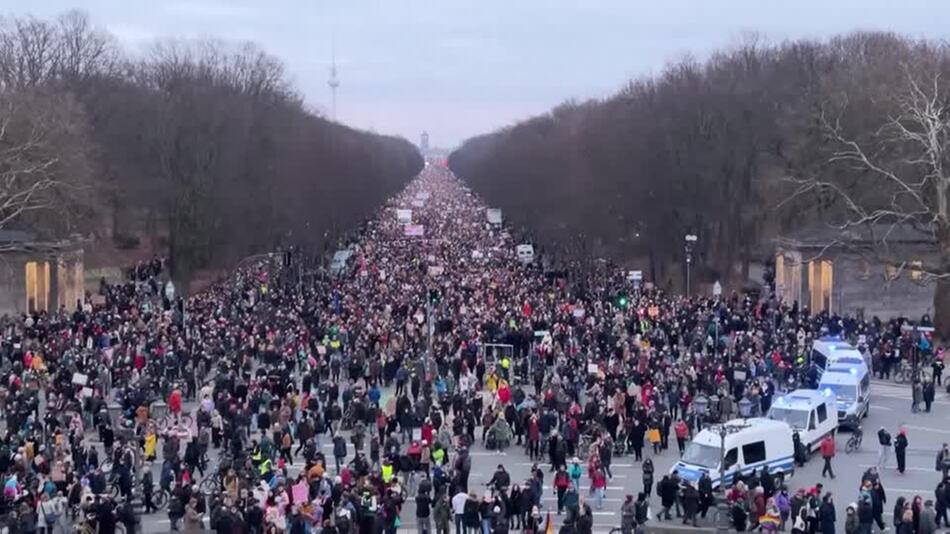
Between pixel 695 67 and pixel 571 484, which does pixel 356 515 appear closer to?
pixel 571 484

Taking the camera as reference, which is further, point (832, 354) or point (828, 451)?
point (832, 354)

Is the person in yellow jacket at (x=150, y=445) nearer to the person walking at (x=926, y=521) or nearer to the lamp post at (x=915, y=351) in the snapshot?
the person walking at (x=926, y=521)

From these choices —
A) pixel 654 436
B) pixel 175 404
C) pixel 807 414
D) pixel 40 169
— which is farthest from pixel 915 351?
pixel 40 169

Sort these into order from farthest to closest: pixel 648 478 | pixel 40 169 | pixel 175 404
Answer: pixel 40 169, pixel 175 404, pixel 648 478

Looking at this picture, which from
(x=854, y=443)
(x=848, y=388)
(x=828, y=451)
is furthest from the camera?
(x=848, y=388)

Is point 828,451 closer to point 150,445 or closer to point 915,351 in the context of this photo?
point 915,351

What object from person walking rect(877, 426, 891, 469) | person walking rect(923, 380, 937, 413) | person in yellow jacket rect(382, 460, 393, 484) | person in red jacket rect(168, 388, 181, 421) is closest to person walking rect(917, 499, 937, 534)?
person walking rect(877, 426, 891, 469)

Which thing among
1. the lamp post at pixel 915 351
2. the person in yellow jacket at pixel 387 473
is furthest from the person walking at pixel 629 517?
the lamp post at pixel 915 351
